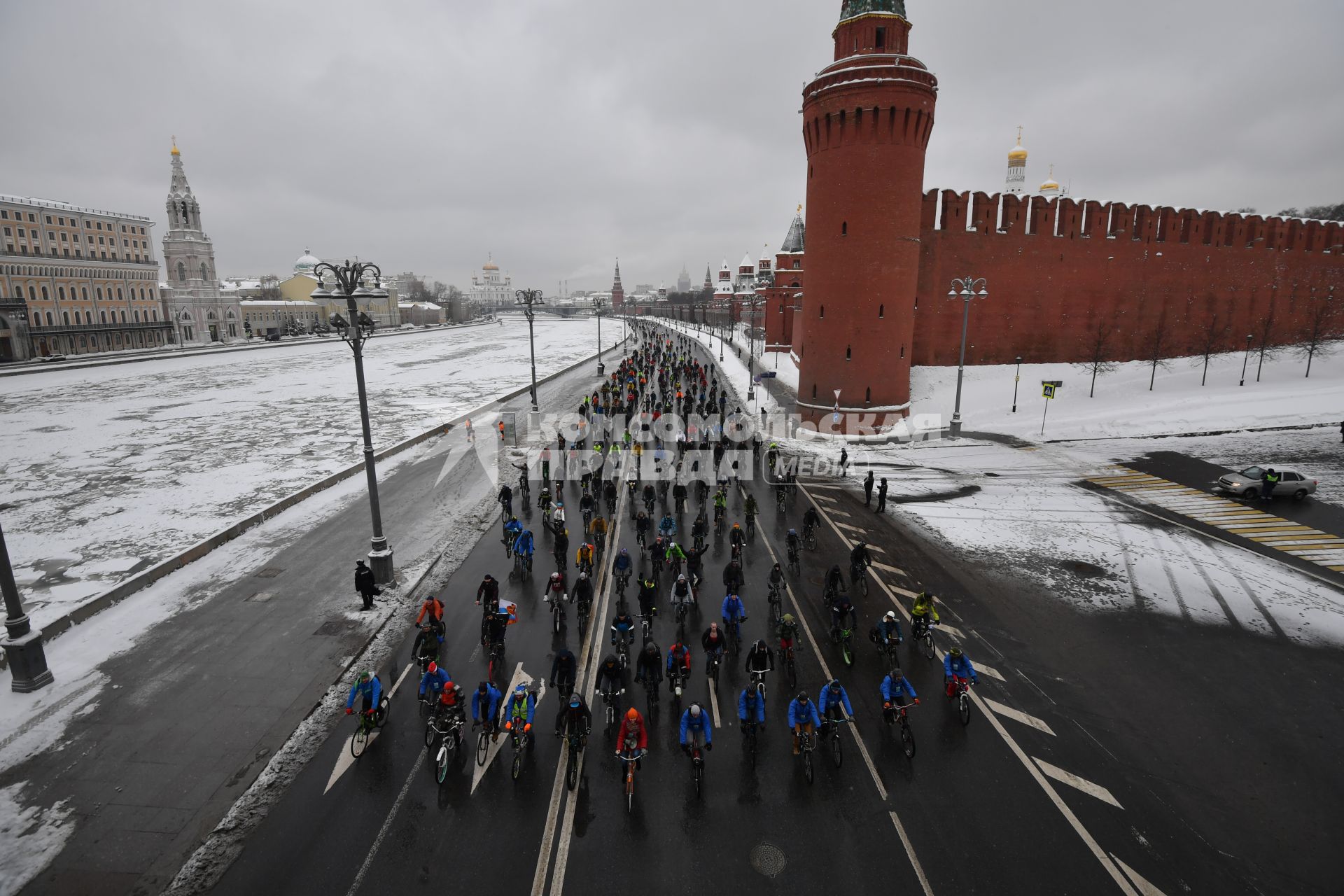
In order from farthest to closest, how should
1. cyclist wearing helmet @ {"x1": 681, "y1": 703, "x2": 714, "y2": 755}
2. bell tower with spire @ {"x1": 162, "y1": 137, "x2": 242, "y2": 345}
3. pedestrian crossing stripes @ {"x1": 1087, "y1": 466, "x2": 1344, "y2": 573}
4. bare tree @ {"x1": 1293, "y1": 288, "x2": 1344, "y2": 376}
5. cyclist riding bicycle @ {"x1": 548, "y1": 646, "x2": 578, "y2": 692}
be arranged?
1. bell tower with spire @ {"x1": 162, "y1": 137, "x2": 242, "y2": 345}
2. bare tree @ {"x1": 1293, "y1": 288, "x2": 1344, "y2": 376}
3. pedestrian crossing stripes @ {"x1": 1087, "y1": 466, "x2": 1344, "y2": 573}
4. cyclist riding bicycle @ {"x1": 548, "y1": 646, "x2": 578, "y2": 692}
5. cyclist wearing helmet @ {"x1": 681, "y1": 703, "x2": 714, "y2": 755}

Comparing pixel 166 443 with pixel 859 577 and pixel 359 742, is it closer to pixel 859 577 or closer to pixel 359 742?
pixel 359 742

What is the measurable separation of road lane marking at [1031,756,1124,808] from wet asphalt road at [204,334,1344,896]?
0.26 feet

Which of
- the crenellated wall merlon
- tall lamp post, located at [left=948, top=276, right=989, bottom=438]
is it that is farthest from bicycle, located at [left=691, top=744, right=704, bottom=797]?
the crenellated wall merlon

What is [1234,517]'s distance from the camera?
16984 millimetres

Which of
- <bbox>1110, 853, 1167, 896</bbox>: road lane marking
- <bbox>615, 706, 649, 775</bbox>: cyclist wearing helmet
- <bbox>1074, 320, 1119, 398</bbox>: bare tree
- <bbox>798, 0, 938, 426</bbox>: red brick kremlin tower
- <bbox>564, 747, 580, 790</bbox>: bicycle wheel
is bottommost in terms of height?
<bbox>1110, 853, 1167, 896</bbox>: road lane marking

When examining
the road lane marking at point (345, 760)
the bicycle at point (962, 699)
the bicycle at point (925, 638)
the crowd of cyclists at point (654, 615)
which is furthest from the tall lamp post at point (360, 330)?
the bicycle at point (962, 699)

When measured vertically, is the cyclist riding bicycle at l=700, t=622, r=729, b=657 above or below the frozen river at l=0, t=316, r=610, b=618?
above

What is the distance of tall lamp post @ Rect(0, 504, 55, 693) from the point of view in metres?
9.02

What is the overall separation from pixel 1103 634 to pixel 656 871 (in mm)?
9244

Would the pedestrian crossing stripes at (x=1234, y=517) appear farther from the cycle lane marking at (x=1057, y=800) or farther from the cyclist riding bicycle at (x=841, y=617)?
the cyclist riding bicycle at (x=841, y=617)

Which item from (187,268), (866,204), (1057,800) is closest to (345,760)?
A: (1057,800)

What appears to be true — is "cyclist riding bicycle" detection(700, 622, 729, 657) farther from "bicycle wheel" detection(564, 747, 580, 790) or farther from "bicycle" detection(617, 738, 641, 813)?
"bicycle wheel" detection(564, 747, 580, 790)

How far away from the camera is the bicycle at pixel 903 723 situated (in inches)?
313

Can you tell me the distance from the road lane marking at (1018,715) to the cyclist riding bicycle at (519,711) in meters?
6.50
